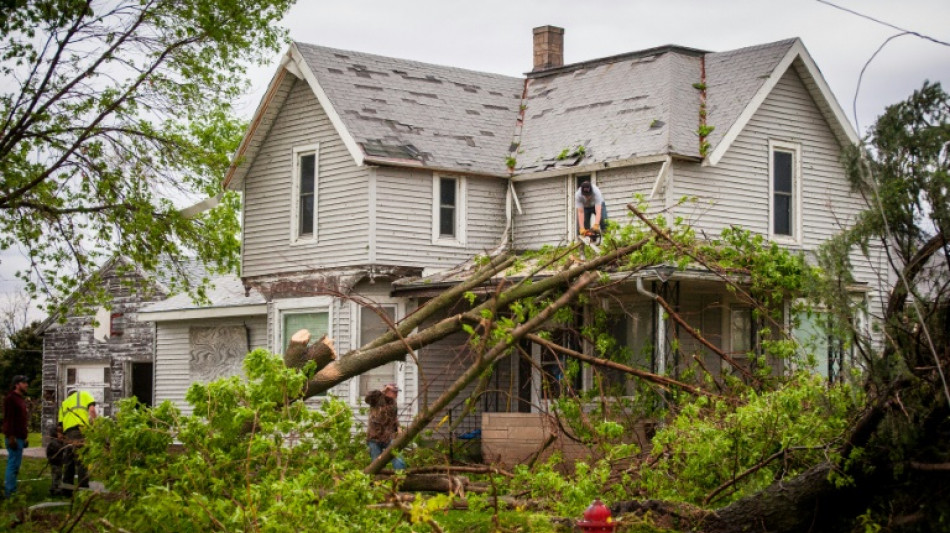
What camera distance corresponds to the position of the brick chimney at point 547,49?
25.4m

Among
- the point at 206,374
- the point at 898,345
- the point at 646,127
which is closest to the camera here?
the point at 898,345

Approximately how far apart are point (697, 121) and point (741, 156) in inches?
36.4

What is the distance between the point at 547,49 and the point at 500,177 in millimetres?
4229

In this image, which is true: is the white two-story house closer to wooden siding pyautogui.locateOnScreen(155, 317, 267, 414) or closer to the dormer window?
the dormer window

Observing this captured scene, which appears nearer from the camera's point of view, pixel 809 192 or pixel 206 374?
pixel 809 192

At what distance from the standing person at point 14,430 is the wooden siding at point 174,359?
11.1 m

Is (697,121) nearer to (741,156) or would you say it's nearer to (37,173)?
(741,156)

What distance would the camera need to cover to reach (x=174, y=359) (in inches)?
1125

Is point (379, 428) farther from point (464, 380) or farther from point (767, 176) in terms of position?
point (767, 176)

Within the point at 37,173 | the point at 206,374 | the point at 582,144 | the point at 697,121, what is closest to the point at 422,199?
the point at 582,144

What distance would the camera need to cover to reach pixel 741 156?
21.1m

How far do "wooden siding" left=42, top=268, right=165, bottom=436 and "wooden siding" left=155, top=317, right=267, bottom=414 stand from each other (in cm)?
217

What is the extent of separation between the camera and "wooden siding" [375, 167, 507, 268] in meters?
21.3

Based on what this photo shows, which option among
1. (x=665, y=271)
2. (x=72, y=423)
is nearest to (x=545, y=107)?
(x=665, y=271)
